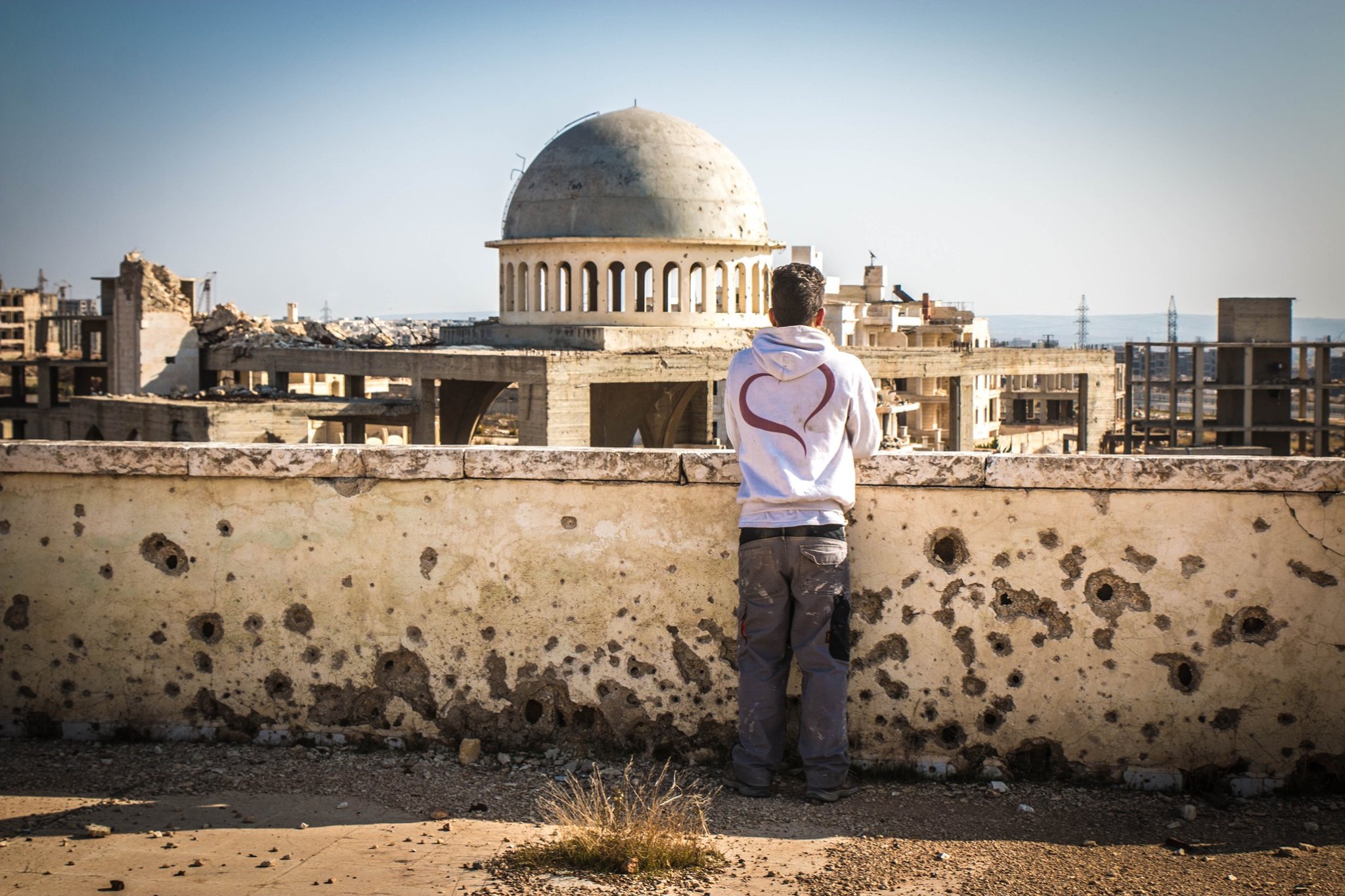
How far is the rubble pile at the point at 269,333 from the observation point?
34.3 metres

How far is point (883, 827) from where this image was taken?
4914 millimetres

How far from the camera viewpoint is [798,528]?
509cm

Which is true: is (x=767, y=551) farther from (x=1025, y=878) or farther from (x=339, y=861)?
(x=339, y=861)

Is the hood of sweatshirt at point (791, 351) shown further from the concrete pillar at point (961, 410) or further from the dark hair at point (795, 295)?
the concrete pillar at point (961, 410)

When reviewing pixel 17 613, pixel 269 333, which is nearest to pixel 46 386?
pixel 269 333

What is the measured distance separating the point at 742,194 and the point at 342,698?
94.3ft

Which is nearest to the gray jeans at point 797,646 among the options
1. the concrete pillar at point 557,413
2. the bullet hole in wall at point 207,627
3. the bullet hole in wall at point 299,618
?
the bullet hole in wall at point 299,618

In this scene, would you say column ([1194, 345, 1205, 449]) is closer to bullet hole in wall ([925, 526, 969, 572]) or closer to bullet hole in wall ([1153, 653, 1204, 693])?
bullet hole in wall ([1153, 653, 1204, 693])

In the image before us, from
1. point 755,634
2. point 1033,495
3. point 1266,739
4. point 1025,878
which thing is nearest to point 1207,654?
point 1266,739

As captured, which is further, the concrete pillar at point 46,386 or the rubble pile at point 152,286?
the concrete pillar at point 46,386

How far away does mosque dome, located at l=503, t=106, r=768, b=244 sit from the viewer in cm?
3203

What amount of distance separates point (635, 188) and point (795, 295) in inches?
1080

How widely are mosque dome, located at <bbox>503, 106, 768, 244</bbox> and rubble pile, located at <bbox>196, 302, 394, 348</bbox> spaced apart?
4.85 metres

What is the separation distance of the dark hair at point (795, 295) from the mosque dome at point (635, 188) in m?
26.8
